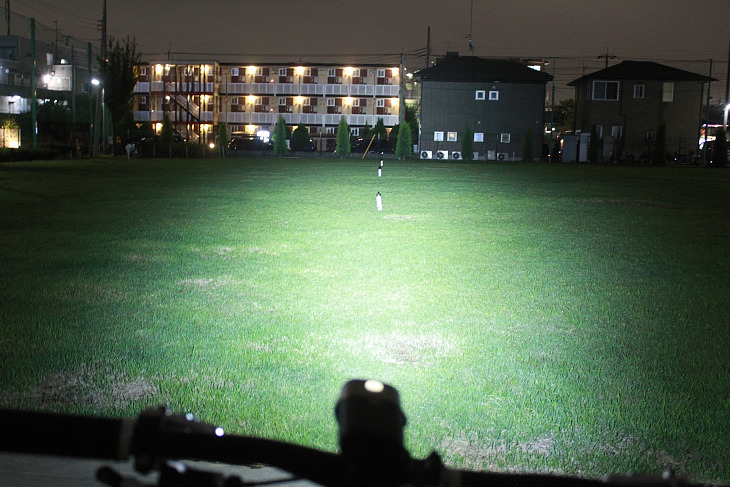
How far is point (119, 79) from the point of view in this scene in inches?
2281

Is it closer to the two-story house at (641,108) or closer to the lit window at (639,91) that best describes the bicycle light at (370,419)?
the two-story house at (641,108)

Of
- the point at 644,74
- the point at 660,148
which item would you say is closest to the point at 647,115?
the point at 644,74

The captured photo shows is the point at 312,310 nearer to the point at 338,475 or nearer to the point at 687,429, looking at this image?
the point at 687,429

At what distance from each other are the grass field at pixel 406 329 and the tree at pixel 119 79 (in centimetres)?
4778

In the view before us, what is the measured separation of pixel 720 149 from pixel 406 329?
53.2m

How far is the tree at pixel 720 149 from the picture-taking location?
51.6m

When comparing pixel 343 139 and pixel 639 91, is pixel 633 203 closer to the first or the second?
pixel 343 139

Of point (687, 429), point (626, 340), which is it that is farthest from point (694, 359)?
point (687, 429)

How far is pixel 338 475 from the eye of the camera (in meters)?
1.29

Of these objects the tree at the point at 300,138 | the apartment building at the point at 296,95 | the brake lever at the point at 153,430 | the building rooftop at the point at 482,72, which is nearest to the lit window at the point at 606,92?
the building rooftop at the point at 482,72

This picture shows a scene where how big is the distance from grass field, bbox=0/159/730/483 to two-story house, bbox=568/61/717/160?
50657mm

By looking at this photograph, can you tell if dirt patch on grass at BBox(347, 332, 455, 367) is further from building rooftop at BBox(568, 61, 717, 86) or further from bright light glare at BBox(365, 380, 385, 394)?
building rooftop at BBox(568, 61, 717, 86)

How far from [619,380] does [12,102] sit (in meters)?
60.6

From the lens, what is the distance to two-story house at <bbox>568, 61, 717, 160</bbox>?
6150 cm
